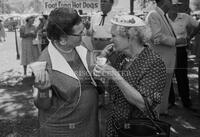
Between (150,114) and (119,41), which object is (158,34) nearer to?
(119,41)

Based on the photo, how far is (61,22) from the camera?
211 cm

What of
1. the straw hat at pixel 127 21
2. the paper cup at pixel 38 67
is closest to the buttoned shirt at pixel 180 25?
the straw hat at pixel 127 21

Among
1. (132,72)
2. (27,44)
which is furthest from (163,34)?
(27,44)

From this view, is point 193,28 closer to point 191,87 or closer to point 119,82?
point 191,87

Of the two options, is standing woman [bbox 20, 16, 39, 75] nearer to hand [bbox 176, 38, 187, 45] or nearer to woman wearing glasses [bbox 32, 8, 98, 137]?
hand [bbox 176, 38, 187, 45]

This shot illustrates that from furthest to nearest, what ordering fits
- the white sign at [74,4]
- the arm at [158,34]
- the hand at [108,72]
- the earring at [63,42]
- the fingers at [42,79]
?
the white sign at [74,4], the arm at [158,34], the earring at [63,42], the hand at [108,72], the fingers at [42,79]

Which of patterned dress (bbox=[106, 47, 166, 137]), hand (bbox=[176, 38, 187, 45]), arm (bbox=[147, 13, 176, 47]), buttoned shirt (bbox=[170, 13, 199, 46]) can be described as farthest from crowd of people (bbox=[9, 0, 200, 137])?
buttoned shirt (bbox=[170, 13, 199, 46])

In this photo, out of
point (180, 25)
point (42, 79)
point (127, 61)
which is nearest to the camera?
point (42, 79)

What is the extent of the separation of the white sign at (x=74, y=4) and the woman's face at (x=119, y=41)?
2.80 m

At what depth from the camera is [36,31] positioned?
30.5ft

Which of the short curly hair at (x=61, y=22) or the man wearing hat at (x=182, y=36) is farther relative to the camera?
the man wearing hat at (x=182, y=36)

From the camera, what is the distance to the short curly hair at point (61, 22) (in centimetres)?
211

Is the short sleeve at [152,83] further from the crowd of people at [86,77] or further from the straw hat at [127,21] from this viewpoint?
the straw hat at [127,21]

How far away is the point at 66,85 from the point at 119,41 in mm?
485
